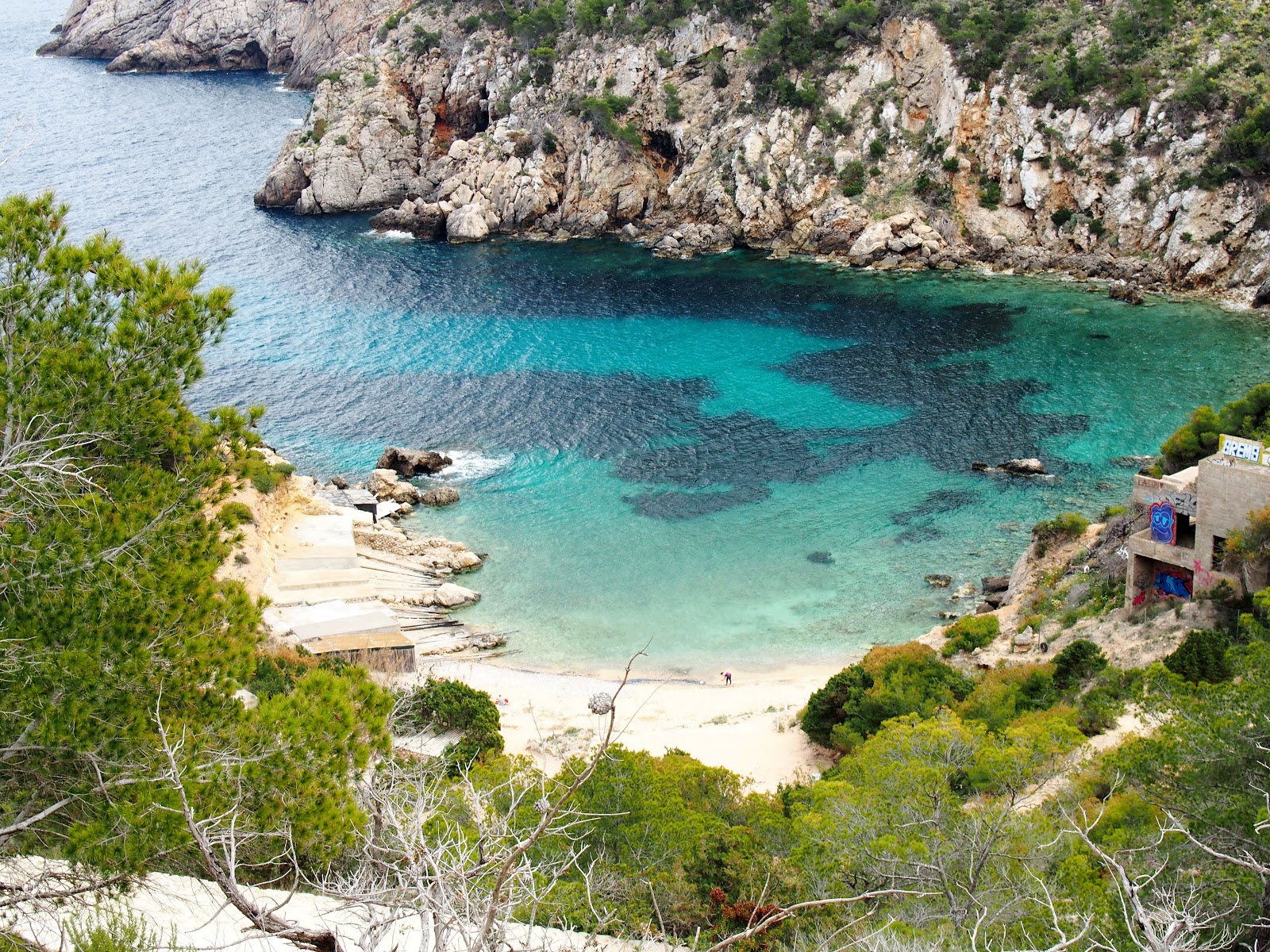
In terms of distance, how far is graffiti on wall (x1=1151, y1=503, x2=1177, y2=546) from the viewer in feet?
106

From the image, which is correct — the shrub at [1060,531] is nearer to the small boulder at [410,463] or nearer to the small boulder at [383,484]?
the small boulder at [410,463]

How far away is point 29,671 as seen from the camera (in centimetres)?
1367

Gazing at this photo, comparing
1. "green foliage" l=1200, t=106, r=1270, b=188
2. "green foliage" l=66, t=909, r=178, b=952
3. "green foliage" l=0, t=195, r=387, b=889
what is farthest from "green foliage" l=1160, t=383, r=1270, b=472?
"green foliage" l=1200, t=106, r=1270, b=188

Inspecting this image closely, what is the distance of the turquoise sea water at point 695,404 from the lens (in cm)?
4431

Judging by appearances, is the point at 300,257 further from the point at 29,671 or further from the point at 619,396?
the point at 29,671

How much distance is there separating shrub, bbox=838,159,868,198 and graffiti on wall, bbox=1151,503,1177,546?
5435cm

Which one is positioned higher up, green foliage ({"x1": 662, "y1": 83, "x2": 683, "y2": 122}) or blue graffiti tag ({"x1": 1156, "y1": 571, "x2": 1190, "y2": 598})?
green foliage ({"x1": 662, "y1": 83, "x2": 683, "y2": 122})

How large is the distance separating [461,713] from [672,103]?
7016 cm

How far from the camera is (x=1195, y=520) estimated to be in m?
31.7

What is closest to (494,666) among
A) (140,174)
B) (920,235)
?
(920,235)

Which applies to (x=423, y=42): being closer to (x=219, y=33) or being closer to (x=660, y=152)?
(x=660, y=152)

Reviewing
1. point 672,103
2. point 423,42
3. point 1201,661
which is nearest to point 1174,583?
point 1201,661

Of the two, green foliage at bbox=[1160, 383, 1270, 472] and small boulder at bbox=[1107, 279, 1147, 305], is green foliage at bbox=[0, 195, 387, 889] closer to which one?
green foliage at bbox=[1160, 383, 1270, 472]

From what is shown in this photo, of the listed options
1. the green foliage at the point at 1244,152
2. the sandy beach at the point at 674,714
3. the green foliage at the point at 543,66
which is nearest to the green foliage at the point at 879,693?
the sandy beach at the point at 674,714
